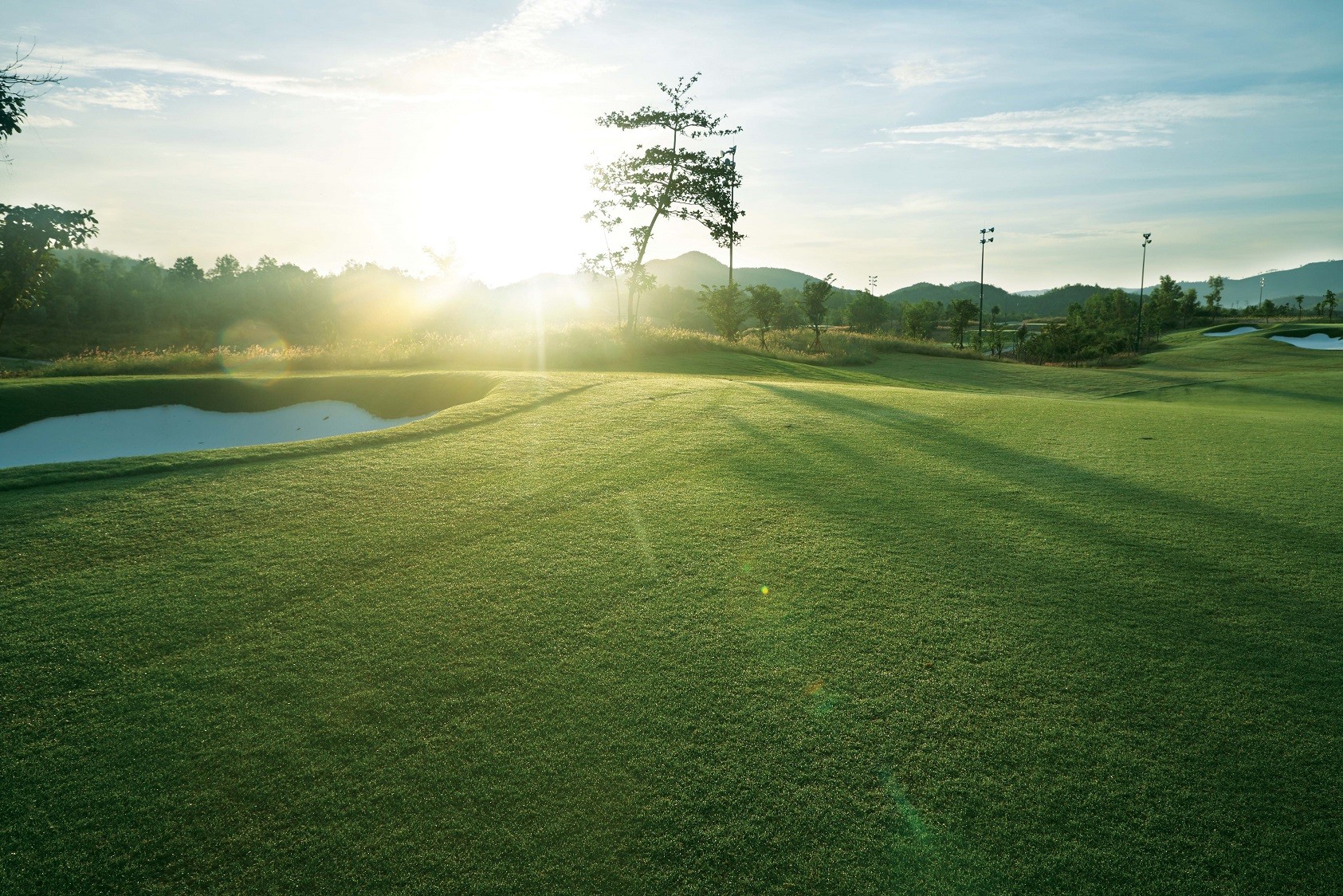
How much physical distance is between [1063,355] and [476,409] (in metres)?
50.4

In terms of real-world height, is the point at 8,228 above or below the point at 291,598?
above

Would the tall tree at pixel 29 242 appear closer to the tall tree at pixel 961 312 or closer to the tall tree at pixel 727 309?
the tall tree at pixel 727 309

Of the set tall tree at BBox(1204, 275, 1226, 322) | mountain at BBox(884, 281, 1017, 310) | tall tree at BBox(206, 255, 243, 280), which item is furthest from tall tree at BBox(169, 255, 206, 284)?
mountain at BBox(884, 281, 1017, 310)

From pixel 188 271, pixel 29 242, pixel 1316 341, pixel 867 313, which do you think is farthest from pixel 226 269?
pixel 1316 341

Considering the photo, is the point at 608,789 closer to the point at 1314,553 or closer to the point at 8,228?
the point at 1314,553

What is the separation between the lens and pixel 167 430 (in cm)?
1088

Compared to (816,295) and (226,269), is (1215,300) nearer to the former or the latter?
(816,295)

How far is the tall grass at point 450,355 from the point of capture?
14047 millimetres

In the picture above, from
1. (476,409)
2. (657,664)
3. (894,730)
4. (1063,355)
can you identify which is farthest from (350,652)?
(1063,355)

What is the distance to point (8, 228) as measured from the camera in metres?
20.2

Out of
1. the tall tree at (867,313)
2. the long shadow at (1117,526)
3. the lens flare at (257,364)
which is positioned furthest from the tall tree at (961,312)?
the lens flare at (257,364)

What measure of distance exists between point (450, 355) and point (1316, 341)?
56.8m

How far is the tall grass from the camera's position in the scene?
1405cm

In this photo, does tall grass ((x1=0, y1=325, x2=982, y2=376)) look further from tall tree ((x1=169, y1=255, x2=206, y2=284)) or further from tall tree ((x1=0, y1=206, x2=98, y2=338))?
tall tree ((x1=169, y1=255, x2=206, y2=284))
